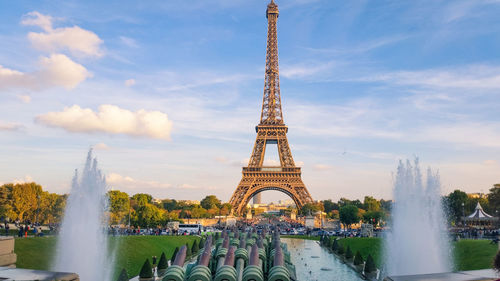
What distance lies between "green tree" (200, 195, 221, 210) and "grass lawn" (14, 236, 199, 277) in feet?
335

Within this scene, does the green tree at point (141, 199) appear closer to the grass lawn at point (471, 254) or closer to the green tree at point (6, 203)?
the green tree at point (6, 203)

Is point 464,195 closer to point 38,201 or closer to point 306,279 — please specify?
point 306,279

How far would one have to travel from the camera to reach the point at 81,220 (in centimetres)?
2470

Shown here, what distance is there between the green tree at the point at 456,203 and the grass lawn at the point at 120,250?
6861 centimetres

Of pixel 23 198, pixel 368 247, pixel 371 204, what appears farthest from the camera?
pixel 371 204

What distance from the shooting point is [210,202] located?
500ft

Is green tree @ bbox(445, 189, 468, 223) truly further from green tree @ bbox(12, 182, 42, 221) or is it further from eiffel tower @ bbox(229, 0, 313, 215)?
green tree @ bbox(12, 182, 42, 221)

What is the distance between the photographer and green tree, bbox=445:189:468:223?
9006cm

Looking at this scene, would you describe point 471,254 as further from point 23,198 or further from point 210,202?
point 210,202

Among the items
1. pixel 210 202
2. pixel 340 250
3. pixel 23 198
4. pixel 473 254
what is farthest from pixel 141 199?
pixel 473 254

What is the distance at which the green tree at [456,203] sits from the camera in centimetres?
9006

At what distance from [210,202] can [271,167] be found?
5888 cm

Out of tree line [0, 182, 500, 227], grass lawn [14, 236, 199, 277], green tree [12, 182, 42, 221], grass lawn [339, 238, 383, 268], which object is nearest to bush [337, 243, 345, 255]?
grass lawn [339, 238, 383, 268]

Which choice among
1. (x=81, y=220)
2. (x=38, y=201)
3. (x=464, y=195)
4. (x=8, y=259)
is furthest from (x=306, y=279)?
(x=464, y=195)
